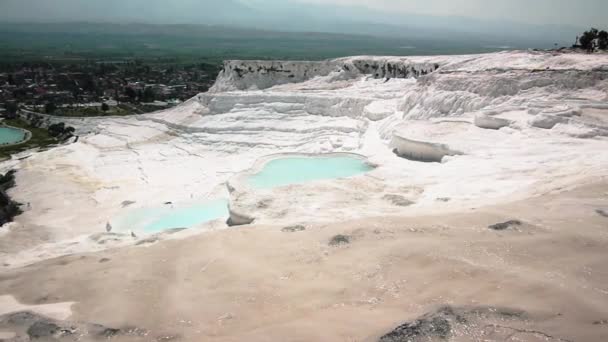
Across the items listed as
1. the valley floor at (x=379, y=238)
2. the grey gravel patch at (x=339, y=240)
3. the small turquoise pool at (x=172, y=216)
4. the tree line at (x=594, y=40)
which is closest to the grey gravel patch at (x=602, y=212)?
the valley floor at (x=379, y=238)

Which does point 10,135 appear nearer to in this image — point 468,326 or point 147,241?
point 147,241

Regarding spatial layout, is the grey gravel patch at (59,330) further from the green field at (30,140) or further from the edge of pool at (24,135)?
the edge of pool at (24,135)

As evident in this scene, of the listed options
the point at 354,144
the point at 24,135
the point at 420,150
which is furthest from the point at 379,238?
the point at 24,135

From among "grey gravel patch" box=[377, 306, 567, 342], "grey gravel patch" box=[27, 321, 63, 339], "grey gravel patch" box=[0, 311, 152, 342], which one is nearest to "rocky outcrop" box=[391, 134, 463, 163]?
"grey gravel patch" box=[377, 306, 567, 342]

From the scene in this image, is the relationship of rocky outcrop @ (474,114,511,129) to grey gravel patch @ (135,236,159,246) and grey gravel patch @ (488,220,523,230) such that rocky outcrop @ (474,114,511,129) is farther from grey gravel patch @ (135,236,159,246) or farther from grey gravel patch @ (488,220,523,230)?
grey gravel patch @ (135,236,159,246)

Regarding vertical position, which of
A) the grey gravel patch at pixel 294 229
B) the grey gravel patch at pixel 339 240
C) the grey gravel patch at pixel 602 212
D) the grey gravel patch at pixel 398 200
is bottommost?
the grey gravel patch at pixel 294 229

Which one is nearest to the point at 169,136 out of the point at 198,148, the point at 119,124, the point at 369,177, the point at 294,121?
the point at 198,148

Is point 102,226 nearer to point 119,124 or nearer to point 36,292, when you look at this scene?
point 36,292
